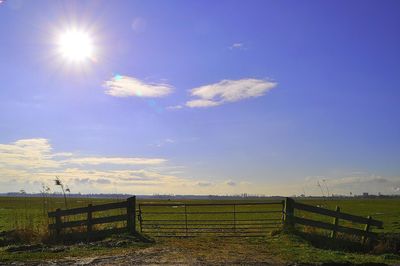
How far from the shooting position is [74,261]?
45.7 ft

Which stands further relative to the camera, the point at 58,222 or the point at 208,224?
the point at 208,224

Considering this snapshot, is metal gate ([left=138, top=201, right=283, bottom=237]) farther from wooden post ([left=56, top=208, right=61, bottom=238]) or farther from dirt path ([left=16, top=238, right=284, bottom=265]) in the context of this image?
wooden post ([left=56, top=208, right=61, bottom=238])

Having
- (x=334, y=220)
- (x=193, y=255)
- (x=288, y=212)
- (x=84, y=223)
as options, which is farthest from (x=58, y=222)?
(x=334, y=220)

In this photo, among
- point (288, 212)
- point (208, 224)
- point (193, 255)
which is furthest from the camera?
point (208, 224)

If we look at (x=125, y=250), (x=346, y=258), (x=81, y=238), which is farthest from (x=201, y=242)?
(x=346, y=258)

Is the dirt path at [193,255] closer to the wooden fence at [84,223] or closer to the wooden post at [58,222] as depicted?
the wooden fence at [84,223]

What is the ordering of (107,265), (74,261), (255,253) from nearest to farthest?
1. (107,265)
2. (74,261)
3. (255,253)

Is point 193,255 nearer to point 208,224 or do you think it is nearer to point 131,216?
point 131,216

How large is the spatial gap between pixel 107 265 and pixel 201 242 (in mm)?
6885

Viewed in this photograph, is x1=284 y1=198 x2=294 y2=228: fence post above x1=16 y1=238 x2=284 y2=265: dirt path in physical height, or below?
above

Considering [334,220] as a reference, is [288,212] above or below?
above

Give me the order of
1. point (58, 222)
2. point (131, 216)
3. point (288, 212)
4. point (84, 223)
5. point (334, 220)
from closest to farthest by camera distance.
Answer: point (58, 222)
point (84, 223)
point (334, 220)
point (288, 212)
point (131, 216)

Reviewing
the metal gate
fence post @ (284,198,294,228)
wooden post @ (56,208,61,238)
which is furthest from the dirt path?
wooden post @ (56,208,61,238)

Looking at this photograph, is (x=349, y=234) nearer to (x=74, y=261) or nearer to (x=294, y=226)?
(x=294, y=226)
